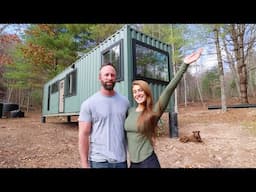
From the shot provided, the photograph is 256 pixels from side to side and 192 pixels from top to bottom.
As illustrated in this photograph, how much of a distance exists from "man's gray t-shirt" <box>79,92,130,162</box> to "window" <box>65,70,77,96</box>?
5.12 m

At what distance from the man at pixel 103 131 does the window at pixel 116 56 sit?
112 inches

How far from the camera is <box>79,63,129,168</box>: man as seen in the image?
1.33m

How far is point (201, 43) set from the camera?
8.95 meters

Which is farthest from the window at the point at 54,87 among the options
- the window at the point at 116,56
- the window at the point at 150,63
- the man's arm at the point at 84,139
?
the man's arm at the point at 84,139

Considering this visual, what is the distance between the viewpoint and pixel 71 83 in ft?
21.8

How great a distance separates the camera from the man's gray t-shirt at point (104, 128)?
52.1 inches

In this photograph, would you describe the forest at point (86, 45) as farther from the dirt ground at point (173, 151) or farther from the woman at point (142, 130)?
the woman at point (142, 130)

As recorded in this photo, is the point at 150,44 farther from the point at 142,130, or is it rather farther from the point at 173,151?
the point at 142,130

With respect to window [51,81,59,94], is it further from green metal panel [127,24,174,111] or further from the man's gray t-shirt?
the man's gray t-shirt

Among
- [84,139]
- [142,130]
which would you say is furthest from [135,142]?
[84,139]

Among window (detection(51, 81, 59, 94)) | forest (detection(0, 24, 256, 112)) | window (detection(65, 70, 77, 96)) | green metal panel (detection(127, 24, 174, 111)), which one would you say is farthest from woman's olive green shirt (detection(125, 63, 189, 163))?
forest (detection(0, 24, 256, 112))

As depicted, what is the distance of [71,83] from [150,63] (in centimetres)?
294
